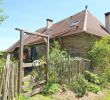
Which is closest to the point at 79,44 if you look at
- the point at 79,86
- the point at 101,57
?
the point at 101,57

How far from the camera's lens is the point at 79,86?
11.1 meters

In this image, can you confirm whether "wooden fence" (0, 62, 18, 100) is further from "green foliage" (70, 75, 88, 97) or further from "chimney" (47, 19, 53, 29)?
"chimney" (47, 19, 53, 29)

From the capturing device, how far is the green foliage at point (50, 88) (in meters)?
10.2

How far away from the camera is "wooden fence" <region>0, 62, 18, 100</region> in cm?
795

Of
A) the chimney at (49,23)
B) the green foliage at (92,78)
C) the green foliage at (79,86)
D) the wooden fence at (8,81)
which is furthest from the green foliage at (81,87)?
the chimney at (49,23)

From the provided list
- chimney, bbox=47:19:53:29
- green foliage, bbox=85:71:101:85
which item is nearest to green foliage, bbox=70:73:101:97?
green foliage, bbox=85:71:101:85

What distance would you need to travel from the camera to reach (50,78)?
37.1ft

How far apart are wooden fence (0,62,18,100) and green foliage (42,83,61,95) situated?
1998 mm

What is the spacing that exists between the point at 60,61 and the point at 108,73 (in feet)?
14.5

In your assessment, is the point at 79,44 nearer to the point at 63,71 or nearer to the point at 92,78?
the point at 92,78

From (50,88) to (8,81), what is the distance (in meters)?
2.79

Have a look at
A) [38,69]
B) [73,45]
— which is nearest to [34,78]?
[38,69]

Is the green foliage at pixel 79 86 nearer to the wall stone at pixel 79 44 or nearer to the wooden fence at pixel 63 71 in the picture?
the wooden fence at pixel 63 71

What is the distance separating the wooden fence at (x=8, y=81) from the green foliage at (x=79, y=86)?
340 centimetres
